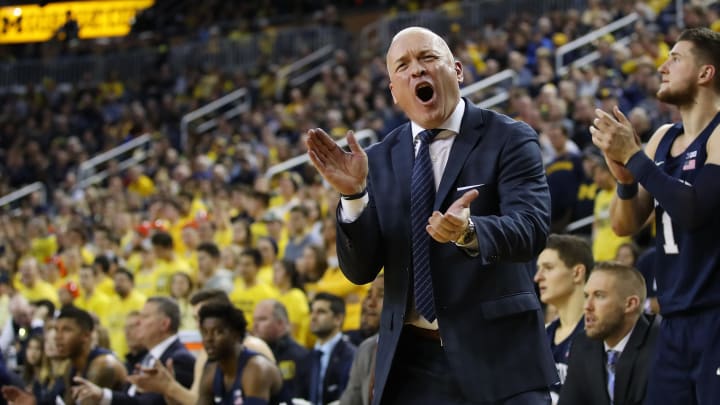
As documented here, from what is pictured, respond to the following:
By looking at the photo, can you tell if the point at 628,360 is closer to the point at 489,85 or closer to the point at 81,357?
the point at 81,357

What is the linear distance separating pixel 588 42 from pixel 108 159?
979 centimetres

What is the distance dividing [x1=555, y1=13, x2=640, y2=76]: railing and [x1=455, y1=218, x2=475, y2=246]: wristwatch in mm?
12689

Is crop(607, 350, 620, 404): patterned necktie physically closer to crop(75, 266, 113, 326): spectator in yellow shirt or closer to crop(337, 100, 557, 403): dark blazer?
crop(337, 100, 557, 403): dark blazer

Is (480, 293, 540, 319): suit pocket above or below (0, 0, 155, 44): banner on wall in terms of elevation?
below

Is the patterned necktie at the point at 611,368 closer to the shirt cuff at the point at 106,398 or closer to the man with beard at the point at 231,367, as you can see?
the man with beard at the point at 231,367

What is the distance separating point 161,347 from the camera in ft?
26.3

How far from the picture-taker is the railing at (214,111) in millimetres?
21359

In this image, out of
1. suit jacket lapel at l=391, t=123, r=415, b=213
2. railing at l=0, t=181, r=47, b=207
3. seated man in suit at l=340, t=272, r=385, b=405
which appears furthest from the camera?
railing at l=0, t=181, r=47, b=207

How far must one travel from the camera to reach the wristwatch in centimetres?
313

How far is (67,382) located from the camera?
324 inches

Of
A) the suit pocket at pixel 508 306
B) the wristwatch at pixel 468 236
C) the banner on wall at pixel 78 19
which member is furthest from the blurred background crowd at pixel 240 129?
the wristwatch at pixel 468 236

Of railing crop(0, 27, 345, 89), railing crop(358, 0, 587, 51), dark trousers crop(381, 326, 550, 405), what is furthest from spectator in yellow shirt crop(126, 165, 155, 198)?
dark trousers crop(381, 326, 550, 405)

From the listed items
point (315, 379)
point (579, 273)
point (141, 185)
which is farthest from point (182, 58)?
point (579, 273)

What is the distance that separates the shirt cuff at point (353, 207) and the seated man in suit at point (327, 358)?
5.01 metres
